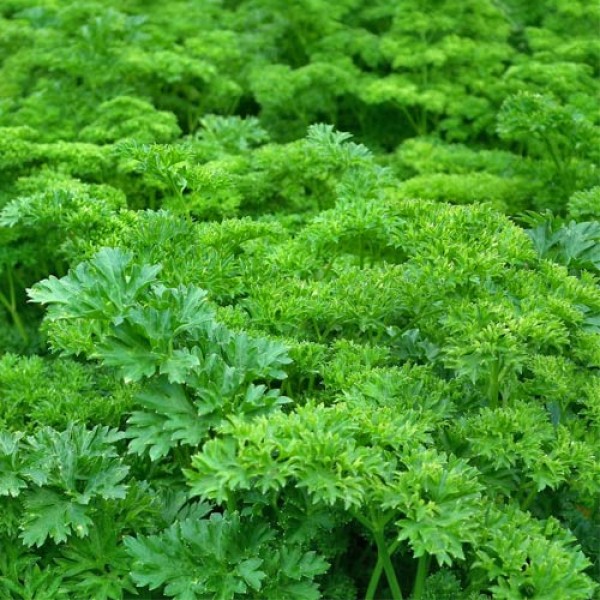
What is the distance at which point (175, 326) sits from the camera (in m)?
2.08

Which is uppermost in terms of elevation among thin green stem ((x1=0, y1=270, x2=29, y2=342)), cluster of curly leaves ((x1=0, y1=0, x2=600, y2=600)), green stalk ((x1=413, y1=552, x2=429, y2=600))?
cluster of curly leaves ((x1=0, y1=0, x2=600, y2=600))

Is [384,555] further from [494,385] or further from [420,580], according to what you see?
[494,385]

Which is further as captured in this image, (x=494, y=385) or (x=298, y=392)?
(x=298, y=392)

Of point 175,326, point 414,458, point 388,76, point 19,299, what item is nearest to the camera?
point 414,458

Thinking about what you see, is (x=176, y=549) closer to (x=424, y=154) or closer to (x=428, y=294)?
(x=428, y=294)

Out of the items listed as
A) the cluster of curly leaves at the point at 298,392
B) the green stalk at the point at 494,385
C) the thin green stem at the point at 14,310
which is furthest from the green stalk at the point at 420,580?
the thin green stem at the point at 14,310

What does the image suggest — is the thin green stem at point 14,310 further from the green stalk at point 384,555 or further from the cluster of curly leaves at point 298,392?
the green stalk at point 384,555

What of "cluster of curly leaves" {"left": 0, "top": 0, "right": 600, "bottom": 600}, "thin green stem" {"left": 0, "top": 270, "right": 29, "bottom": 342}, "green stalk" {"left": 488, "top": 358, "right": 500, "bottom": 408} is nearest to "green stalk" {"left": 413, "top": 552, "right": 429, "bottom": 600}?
"cluster of curly leaves" {"left": 0, "top": 0, "right": 600, "bottom": 600}

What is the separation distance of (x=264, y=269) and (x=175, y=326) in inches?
25.5

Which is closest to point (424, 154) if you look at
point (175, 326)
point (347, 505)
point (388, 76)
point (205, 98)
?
point (388, 76)

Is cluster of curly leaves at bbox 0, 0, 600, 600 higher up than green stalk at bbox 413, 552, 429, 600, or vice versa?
cluster of curly leaves at bbox 0, 0, 600, 600

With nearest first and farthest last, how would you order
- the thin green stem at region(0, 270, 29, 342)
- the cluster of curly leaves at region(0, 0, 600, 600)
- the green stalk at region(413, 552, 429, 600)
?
1. the cluster of curly leaves at region(0, 0, 600, 600)
2. the green stalk at region(413, 552, 429, 600)
3. the thin green stem at region(0, 270, 29, 342)

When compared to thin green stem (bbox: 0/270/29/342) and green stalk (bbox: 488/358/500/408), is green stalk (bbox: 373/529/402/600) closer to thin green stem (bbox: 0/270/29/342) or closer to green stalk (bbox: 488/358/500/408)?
green stalk (bbox: 488/358/500/408)

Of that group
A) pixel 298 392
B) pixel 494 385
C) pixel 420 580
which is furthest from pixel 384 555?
pixel 298 392
